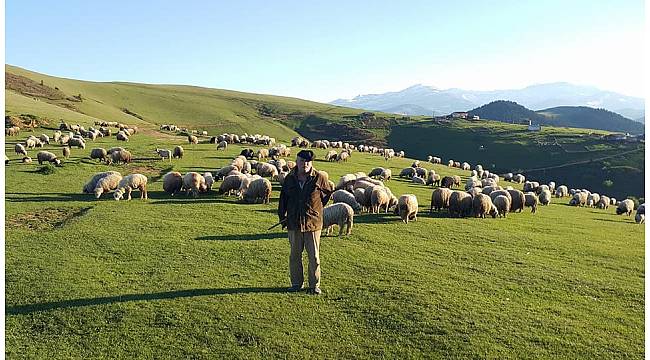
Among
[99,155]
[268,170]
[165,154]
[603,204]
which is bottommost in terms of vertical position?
[603,204]

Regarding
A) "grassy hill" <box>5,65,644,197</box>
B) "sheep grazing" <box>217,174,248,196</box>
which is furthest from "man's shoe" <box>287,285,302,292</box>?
"grassy hill" <box>5,65,644,197</box>

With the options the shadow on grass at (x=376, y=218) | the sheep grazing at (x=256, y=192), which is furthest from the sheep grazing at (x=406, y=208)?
the sheep grazing at (x=256, y=192)

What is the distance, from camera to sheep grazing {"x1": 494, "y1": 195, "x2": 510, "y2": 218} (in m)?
23.2

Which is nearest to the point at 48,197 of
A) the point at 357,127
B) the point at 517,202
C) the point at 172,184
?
the point at 172,184

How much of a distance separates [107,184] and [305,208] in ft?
49.4

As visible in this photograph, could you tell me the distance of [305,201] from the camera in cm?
1035

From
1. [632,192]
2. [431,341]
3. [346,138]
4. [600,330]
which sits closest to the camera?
[431,341]

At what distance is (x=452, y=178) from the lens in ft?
119

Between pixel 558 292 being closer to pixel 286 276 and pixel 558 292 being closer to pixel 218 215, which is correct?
pixel 286 276

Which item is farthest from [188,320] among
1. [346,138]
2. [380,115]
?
[380,115]

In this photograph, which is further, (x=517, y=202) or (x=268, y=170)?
(x=268, y=170)

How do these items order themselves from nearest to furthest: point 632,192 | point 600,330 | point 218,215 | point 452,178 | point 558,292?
point 600,330, point 558,292, point 218,215, point 452,178, point 632,192

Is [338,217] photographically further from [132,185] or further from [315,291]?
[132,185]

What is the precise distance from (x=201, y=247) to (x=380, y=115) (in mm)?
121071
